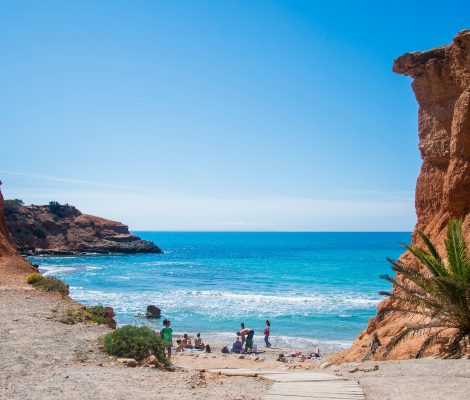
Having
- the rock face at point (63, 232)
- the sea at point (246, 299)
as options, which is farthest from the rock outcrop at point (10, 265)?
the rock face at point (63, 232)

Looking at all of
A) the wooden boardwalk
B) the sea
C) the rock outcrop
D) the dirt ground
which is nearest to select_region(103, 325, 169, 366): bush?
the dirt ground

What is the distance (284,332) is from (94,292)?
2122 centimetres

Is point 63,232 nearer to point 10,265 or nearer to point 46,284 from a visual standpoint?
point 10,265

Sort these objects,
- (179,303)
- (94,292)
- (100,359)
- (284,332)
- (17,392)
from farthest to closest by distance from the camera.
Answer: (94,292) < (179,303) < (284,332) < (100,359) < (17,392)

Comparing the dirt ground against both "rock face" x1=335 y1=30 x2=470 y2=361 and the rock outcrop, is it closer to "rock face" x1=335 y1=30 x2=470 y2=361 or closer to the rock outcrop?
"rock face" x1=335 y1=30 x2=470 y2=361

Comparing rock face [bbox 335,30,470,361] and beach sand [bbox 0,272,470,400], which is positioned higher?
rock face [bbox 335,30,470,361]

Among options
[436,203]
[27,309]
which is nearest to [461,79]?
[436,203]

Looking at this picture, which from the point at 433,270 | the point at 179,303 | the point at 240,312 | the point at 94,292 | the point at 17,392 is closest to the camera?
the point at 17,392

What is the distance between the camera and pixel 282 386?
7.66 metres

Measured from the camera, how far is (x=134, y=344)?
10609 millimetres

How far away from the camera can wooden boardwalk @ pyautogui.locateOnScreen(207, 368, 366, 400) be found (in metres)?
6.99

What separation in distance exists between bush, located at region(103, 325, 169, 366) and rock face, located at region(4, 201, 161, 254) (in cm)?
7731

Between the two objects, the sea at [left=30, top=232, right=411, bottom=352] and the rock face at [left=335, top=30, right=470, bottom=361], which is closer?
the rock face at [left=335, top=30, right=470, bottom=361]

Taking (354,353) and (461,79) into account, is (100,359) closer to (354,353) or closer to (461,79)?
(354,353)
